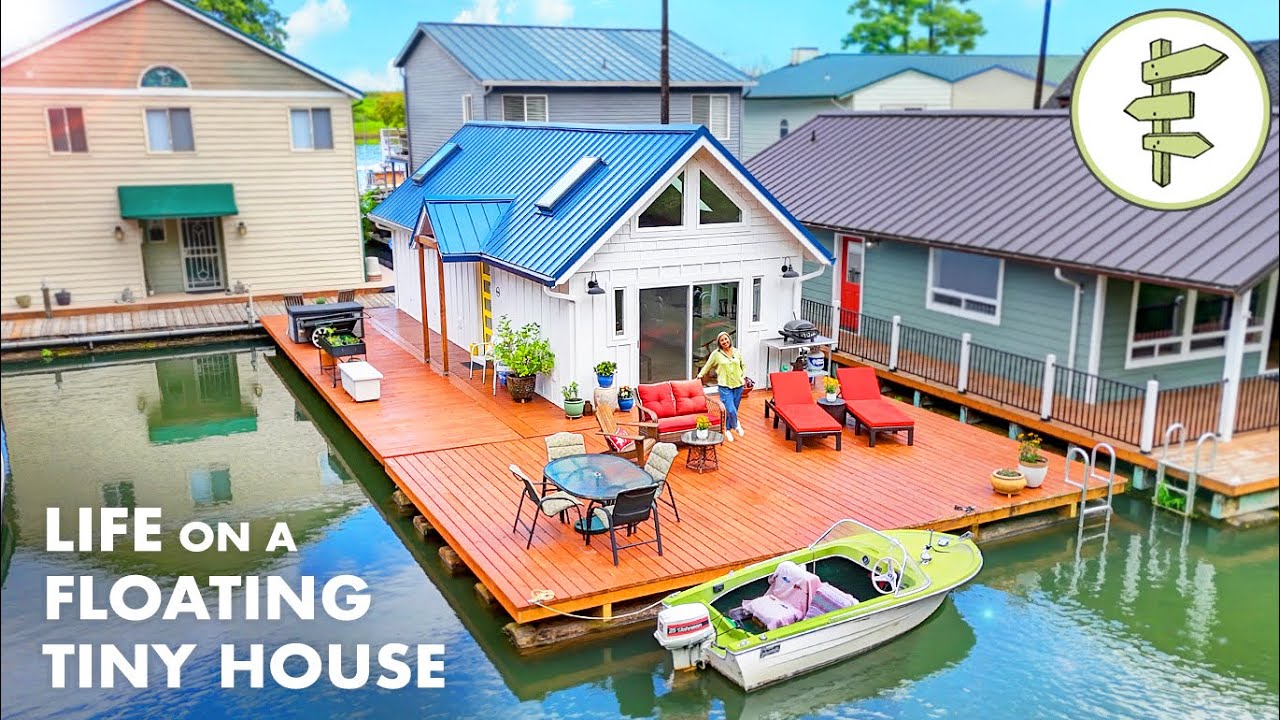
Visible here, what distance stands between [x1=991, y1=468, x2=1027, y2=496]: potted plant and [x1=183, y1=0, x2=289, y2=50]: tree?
894 cm

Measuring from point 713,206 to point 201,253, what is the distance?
38.9 ft

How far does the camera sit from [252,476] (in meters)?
13.0

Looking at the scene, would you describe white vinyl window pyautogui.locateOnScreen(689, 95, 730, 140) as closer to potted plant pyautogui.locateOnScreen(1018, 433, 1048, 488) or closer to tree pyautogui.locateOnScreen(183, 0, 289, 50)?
potted plant pyautogui.locateOnScreen(1018, 433, 1048, 488)

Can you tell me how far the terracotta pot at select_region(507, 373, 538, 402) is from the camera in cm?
1451

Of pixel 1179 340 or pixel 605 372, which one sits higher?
pixel 1179 340

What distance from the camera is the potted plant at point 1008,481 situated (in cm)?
1099

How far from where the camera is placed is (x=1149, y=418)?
417 inches

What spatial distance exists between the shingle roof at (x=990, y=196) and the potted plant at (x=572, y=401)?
598 centimetres

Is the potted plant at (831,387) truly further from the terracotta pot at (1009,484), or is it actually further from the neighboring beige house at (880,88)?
the neighboring beige house at (880,88)

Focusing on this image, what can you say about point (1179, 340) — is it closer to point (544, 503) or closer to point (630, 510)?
point (630, 510)

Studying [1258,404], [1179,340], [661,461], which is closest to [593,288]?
[661,461]

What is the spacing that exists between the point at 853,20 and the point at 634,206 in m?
50.4

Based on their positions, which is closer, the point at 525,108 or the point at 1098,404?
the point at 1098,404

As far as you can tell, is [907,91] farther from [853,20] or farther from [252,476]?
[252,476]
